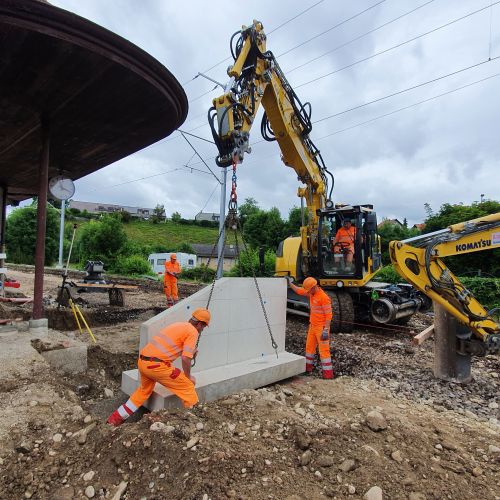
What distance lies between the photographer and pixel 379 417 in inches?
153

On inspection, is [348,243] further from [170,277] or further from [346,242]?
[170,277]

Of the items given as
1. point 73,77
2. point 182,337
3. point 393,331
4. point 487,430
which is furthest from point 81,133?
point 393,331

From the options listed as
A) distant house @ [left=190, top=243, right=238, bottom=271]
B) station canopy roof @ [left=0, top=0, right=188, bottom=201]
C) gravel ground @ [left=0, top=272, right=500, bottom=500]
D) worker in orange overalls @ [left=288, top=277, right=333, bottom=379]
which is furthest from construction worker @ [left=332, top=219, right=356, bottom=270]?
distant house @ [left=190, top=243, right=238, bottom=271]

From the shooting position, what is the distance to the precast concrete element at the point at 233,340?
4.72 m

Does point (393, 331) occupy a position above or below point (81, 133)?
below

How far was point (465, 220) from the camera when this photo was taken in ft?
78.1

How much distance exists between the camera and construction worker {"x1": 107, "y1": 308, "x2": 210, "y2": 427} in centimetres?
400

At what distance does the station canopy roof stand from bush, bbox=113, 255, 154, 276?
77.8 feet

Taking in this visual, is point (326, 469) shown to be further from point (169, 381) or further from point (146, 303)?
point (146, 303)

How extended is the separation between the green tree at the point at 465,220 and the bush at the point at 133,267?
69.3ft

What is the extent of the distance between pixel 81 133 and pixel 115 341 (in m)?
3.83

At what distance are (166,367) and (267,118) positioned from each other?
684cm

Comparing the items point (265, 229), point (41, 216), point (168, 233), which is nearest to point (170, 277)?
point (41, 216)

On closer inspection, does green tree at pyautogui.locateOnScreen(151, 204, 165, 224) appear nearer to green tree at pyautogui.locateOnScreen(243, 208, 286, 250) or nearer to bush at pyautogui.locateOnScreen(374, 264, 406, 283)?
green tree at pyautogui.locateOnScreen(243, 208, 286, 250)
